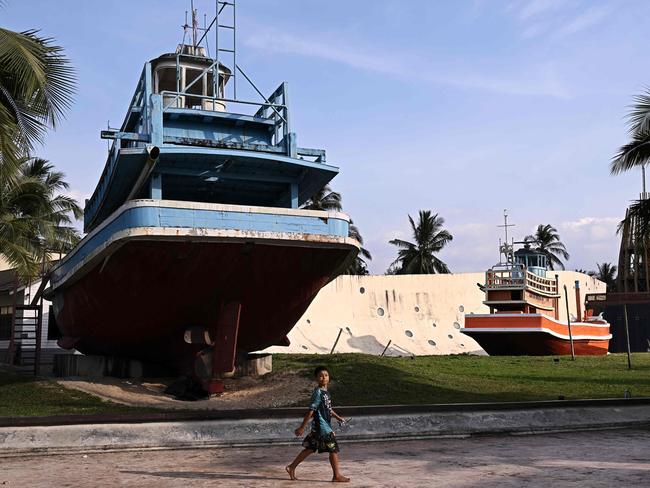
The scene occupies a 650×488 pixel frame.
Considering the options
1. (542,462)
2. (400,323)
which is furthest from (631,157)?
(400,323)

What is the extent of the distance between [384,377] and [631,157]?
297 inches

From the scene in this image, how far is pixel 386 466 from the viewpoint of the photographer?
7.96m

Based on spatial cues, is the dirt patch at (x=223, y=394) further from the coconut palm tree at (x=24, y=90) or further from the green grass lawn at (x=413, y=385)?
the coconut palm tree at (x=24, y=90)

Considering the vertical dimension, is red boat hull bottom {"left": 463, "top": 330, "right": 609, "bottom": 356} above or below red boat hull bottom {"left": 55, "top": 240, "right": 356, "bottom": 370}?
below

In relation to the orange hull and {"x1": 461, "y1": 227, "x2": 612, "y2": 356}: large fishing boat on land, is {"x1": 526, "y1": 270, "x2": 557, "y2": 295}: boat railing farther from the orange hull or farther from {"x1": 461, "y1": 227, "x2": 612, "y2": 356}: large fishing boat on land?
the orange hull

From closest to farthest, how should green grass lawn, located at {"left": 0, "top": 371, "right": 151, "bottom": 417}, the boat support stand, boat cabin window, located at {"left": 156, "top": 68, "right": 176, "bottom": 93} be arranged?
green grass lawn, located at {"left": 0, "top": 371, "right": 151, "bottom": 417}, the boat support stand, boat cabin window, located at {"left": 156, "top": 68, "right": 176, "bottom": 93}

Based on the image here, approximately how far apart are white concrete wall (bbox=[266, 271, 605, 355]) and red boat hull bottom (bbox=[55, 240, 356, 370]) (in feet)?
57.3

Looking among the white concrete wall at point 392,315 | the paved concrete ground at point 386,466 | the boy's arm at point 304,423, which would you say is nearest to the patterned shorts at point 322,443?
the boy's arm at point 304,423

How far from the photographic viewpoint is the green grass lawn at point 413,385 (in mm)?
13352

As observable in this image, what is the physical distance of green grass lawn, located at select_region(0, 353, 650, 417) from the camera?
13352 millimetres

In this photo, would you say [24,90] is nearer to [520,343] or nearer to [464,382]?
[464,382]

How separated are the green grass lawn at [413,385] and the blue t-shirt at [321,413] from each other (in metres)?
6.18

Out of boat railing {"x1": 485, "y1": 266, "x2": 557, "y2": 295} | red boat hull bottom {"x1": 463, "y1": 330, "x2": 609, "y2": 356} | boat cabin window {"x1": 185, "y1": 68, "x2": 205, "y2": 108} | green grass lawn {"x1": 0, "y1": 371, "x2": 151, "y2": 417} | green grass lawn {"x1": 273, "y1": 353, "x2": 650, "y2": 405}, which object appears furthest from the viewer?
boat railing {"x1": 485, "y1": 266, "x2": 557, "y2": 295}

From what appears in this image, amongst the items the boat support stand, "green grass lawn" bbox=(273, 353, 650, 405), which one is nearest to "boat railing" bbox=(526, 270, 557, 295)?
"green grass lawn" bbox=(273, 353, 650, 405)
